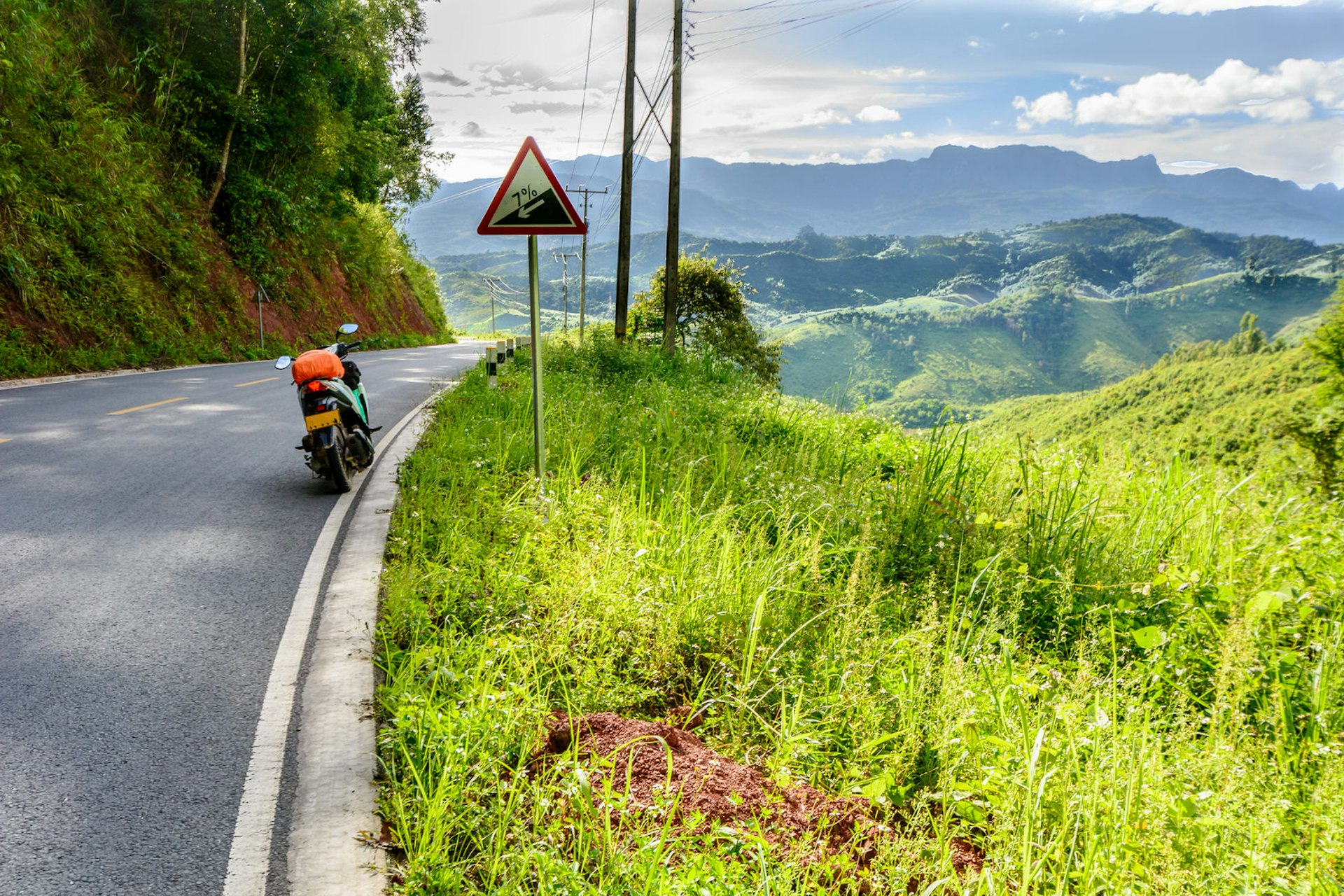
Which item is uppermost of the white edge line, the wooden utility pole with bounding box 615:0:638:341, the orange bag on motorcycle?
the wooden utility pole with bounding box 615:0:638:341

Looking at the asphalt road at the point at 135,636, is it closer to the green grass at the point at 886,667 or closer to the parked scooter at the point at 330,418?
the parked scooter at the point at 330,418

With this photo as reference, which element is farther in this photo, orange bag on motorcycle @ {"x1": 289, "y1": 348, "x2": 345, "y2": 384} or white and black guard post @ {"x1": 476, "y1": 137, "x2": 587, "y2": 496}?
orange bag on motorcycle @ {"x1": 289, "y1": 348, "x2": 345, "y2": 384}

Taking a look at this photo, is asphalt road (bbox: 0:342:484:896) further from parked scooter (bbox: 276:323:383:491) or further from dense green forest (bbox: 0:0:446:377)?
dense green forest (bbox: 0:0:446:377)

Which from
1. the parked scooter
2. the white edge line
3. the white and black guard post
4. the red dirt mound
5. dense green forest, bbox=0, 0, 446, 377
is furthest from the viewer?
dense green forest, bbox=0, 0, 446, 377

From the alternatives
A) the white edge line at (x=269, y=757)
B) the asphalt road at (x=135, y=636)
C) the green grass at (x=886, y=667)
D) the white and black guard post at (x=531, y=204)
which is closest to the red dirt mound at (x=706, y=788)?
the green grass at (x=886, y=667)

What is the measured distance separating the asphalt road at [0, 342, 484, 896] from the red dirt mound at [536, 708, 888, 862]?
1146 millimetres

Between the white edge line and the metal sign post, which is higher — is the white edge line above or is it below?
below

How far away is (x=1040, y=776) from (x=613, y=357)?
1370 centimetres

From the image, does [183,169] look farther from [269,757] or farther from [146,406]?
[269,757]

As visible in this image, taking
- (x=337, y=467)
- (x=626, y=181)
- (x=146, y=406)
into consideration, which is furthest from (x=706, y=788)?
(x=626, y=181)

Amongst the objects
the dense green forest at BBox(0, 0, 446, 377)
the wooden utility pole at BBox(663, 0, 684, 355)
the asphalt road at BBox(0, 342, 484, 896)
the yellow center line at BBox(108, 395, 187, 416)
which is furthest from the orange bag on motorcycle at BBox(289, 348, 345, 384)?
the wooden utility pole at BBox(663, 0, 684, 355)

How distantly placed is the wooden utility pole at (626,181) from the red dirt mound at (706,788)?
646 inches

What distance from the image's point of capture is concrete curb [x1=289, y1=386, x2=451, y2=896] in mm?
2529

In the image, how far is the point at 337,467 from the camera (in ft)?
23.0
